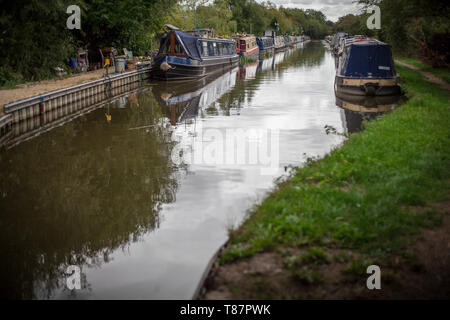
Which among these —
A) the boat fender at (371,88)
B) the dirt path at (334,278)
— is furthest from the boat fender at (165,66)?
the dirt path at (334,278)

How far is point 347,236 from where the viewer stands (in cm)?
505

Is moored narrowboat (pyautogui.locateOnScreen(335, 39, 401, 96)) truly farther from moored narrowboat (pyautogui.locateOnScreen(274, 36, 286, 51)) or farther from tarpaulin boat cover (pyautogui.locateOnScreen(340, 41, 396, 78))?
moored narrowboat (pyautogui.locateOnScreen(274, 36, 286, 51))

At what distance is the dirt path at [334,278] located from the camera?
13.4 ft

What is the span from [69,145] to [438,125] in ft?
28.6

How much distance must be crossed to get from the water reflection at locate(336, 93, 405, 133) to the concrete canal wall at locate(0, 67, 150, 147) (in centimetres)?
890

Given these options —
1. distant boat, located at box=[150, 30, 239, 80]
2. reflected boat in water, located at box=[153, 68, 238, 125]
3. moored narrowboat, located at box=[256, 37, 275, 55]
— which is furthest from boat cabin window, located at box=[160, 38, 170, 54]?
moored narrowboat, located at box=[256, 37, 275, 55]

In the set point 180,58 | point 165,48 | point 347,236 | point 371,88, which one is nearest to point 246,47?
point 165,48

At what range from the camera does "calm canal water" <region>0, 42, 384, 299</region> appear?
5.44 meters

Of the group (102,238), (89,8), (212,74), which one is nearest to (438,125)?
(102,238)

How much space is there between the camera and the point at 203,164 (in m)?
9.91

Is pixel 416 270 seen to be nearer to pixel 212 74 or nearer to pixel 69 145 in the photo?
pixel 69 145

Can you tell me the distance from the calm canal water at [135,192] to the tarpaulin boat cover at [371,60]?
3.81m

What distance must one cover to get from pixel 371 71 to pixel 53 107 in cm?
1212

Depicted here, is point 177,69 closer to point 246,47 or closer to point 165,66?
point 165,66
